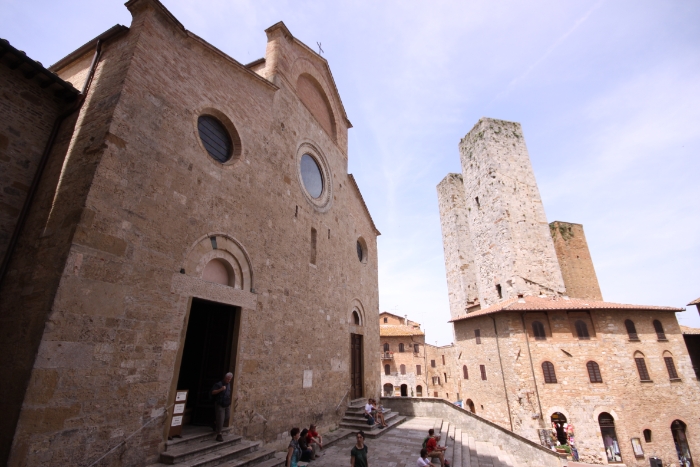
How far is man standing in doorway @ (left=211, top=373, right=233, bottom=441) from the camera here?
241 inches

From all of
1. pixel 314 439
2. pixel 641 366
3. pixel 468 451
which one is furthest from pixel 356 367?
pixel 641 366

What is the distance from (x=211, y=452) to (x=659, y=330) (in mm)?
23004

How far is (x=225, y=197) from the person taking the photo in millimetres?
7207

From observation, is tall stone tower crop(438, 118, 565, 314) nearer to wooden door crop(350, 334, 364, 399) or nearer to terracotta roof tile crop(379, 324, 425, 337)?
terracotta roof tile crop(379, 324, 425, 337)

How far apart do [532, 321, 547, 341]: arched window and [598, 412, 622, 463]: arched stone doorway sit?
4.26 m

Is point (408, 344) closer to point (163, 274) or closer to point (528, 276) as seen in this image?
A: point (528, 276)

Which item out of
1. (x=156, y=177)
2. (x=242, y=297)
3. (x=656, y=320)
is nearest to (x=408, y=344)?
(x=656, y=320)

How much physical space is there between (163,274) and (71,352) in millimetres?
1635

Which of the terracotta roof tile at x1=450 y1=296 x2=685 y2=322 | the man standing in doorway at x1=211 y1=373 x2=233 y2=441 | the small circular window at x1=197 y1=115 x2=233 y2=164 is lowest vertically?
the man standing in doorway at x1=211 y1=373 x2=233 y2=441

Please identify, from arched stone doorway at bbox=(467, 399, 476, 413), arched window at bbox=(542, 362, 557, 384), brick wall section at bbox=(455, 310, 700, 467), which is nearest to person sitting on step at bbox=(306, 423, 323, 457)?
brick wall section at bbox=(455, 310, 700, 467)

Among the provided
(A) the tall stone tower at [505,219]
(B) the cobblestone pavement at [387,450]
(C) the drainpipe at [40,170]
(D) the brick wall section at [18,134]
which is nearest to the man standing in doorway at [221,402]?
(B) the cobblestone pavement at [387,450]

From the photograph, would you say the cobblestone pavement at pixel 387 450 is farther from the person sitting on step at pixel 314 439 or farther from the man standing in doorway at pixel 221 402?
the man standing in doorway at pixel 221 402

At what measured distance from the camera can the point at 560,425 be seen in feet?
55.1

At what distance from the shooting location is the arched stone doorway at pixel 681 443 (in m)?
16.6
